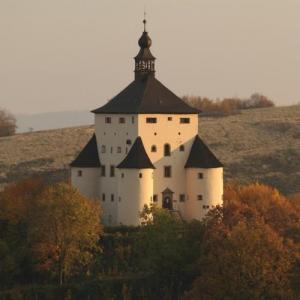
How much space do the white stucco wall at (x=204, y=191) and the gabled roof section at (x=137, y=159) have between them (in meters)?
3.45

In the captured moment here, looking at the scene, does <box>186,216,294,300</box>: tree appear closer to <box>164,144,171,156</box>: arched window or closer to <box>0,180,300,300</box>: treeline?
<box>0,180,300,300</box>: treeline

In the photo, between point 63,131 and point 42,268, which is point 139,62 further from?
point 63,131

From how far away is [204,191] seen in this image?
310 feet

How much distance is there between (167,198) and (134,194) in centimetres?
357

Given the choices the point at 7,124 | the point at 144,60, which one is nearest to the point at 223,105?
the point at 7,124

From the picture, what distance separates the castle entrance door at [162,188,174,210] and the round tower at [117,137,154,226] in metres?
2.34

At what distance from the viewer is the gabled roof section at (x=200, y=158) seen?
94.3 meters

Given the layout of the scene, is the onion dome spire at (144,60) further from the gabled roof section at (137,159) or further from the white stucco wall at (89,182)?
the white stucco wall at (89,182)

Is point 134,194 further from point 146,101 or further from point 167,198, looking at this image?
point 146,101

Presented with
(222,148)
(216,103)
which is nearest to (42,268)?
(222,148)

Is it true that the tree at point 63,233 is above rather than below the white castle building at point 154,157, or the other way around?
below

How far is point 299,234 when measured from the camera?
83.4 meters

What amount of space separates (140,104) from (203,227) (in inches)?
526

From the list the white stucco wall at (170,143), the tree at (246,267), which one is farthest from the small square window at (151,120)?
the tree at (246,267)
